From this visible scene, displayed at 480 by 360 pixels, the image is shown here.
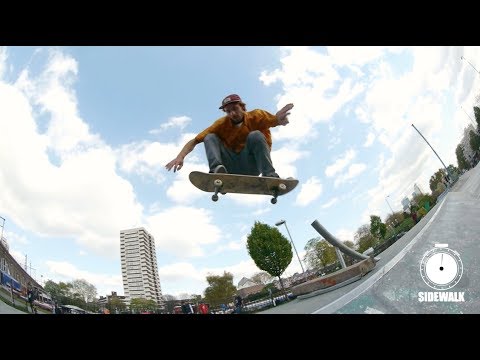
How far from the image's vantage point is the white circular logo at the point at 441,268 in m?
2.41

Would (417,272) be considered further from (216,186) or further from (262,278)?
(216,186)

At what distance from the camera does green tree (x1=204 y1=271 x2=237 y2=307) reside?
8.05 feet

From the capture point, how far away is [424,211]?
317cm

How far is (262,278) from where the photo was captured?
2807 mm

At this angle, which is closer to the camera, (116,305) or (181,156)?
(116,305)

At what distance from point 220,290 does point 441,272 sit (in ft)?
6.37

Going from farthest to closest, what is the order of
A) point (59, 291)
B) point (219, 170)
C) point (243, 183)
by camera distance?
point (243, 183)
point (219, 170)
point (59, 291)

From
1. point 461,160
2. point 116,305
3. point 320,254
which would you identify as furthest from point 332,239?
point 116,305
